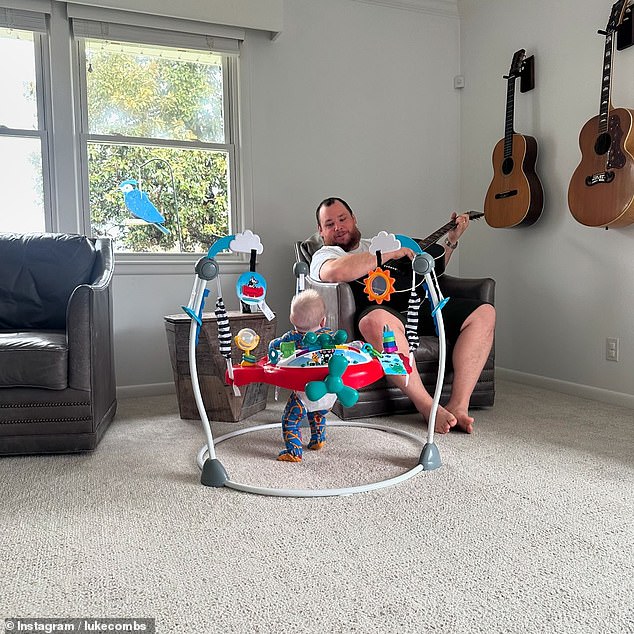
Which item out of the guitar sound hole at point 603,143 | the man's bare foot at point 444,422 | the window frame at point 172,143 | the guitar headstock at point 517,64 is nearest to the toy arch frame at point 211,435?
the man's bare foot at point 444,422

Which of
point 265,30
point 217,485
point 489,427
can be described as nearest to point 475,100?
point 265,30

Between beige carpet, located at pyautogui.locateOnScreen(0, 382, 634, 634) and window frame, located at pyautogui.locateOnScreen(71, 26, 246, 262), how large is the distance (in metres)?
1.55

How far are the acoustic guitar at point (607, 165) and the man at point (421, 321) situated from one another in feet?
1.99

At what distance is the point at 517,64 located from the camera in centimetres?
364

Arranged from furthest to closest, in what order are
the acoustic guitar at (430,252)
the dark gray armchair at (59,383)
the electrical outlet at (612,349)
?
the electrical outlet at (612,349) → the acoustic guitar at (430,252) → the dark gray armchair at (59,383)

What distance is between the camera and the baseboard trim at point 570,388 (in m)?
3.11

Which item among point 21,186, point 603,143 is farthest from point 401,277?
point 21,186

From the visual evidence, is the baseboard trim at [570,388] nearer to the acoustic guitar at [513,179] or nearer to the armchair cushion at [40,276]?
the acoustic guitar at [513,179]

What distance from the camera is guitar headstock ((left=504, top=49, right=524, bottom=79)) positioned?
364cm

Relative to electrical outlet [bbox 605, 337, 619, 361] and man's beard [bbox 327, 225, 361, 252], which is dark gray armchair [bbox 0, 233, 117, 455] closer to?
man's beard [bbox 327, 225, 361, 252]

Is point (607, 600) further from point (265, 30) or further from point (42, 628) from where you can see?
point (265, 30)

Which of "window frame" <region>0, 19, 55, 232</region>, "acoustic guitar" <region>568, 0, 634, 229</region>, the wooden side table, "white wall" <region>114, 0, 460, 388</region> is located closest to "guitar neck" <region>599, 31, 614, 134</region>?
"acoustic guitar" <region>568, 0, 634, 229</region>

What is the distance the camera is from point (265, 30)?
368cm

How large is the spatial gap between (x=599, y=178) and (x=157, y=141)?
2487mm
